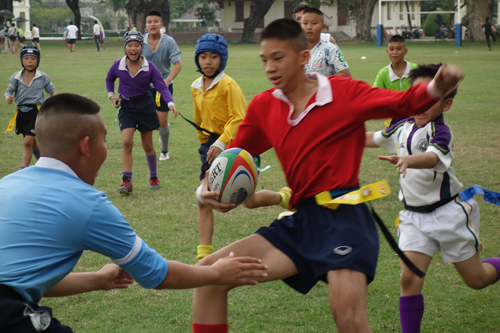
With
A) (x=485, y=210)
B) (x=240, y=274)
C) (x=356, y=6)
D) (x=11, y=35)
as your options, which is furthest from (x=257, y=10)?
(x=240, y=274)

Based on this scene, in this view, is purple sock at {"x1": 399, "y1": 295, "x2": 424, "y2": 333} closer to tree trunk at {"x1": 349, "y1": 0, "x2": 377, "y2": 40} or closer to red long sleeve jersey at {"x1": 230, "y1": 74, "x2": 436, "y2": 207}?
red long sleeve jersey at {"x1": 230, "y1": 74, "x2": 436, "y2": 207}

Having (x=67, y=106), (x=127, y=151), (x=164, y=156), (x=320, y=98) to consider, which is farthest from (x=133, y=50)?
(x=67, y=106)

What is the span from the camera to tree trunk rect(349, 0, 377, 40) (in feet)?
177

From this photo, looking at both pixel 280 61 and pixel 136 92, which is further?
pixel 136 92

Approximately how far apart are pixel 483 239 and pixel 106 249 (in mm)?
4365

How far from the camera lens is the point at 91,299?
4500 mm

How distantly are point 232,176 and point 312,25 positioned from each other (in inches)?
140

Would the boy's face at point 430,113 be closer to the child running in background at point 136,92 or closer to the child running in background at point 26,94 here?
the child running in background at point 136,92

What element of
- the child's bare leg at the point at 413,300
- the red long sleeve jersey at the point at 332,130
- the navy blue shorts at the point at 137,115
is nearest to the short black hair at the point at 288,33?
the red long sleeve jersey at the point at 332,130

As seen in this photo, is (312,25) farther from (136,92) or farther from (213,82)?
(136,92)

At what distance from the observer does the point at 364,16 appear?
178 feet

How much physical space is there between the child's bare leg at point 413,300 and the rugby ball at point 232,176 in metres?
1.19

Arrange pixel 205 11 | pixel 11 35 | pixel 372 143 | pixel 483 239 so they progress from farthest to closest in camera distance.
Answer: pixel 205 11 → pixel 11 35 → pixel 483 239 → pixel 372 143

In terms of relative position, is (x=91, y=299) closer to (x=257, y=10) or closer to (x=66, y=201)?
(x=66, y=201)
